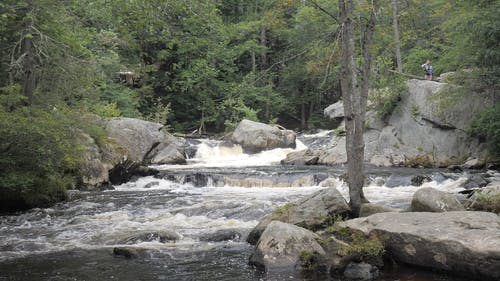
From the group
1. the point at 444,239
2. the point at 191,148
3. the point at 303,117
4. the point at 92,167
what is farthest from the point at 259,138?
the point at 444,239

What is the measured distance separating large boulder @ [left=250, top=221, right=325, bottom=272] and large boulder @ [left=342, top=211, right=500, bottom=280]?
0.94 meters

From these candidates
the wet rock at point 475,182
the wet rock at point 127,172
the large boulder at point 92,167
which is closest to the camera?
the wet rock at point 475,182

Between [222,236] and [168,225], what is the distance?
1.79m

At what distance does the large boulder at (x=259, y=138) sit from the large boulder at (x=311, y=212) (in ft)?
54.6

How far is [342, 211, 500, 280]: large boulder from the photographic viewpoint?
6.75 metres

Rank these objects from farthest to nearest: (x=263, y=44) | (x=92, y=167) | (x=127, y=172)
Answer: (x=263, y=44) → (x=127, y=172) → (x=92, y=167)

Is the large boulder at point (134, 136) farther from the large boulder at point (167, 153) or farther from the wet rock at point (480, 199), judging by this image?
the wet rock at point (480, 199)

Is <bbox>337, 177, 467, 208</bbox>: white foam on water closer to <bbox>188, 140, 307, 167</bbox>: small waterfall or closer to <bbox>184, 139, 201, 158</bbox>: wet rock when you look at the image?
<bbox>188, 140, 307, 167</bbox>: small waterfall

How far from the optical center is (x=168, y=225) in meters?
11.1

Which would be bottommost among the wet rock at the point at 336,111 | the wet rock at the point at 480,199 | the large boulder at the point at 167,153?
the wet rock at the point at 480,199

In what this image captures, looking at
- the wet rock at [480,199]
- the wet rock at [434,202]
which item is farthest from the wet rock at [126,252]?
the wet rock at [480,199]

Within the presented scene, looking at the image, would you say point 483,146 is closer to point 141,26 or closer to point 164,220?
point 164,220

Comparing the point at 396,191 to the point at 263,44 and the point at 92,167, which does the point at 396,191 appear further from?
the point at 263,44

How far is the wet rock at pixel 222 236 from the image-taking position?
9.80 m
